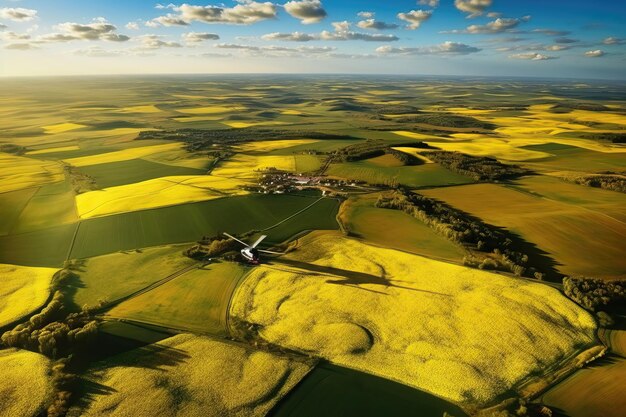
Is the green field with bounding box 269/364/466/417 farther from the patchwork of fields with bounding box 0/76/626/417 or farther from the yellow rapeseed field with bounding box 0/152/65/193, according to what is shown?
the yellow rapeseed field with bounding box 0/152/65/193

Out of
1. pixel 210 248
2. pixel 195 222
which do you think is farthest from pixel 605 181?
pixel 195 222

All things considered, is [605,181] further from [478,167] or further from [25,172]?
[25,172]

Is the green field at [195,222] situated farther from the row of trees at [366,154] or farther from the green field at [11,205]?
the row of trees at [366,154]

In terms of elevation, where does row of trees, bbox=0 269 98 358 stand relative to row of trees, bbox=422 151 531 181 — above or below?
below

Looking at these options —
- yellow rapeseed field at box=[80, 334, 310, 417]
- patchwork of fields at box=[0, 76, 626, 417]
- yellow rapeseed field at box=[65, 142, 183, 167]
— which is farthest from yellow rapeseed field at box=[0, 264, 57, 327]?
yellow rapeseed field at box=[65, 142, 183, 167]

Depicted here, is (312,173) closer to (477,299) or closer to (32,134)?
(477,299)

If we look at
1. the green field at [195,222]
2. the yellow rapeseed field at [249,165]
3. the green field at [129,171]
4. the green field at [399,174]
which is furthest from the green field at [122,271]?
the green field at [399,174]

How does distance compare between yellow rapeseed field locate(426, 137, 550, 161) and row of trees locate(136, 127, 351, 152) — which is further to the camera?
row of trees locate(136, 127, 351, 152)

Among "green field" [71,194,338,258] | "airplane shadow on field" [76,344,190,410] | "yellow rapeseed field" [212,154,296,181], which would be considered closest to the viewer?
"airplane shadow on field" [76,344,190,410]
